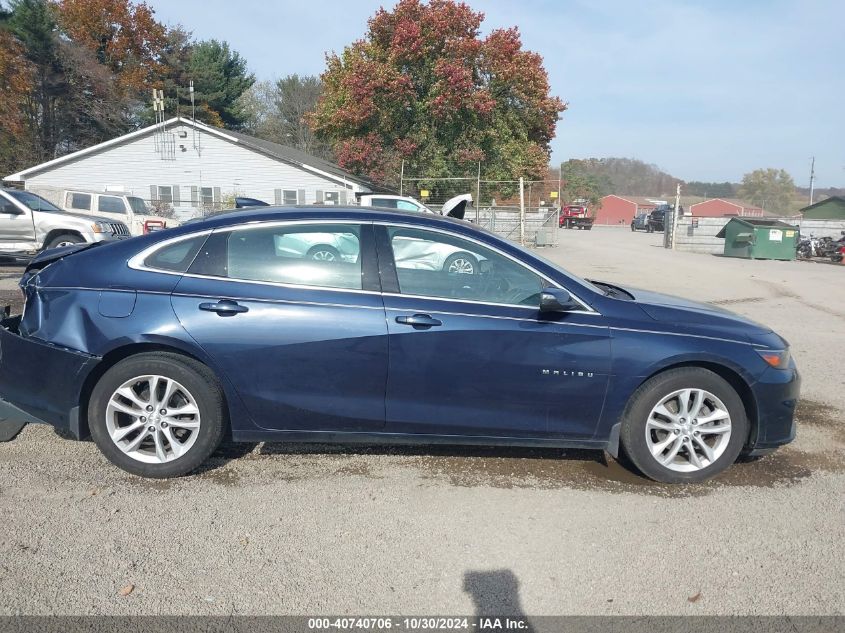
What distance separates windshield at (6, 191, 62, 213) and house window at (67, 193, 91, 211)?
4641 millimetres

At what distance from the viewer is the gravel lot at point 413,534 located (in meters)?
2.91

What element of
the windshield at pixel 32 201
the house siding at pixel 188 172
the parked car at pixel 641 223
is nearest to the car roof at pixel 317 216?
the windshield at pixel 32 201

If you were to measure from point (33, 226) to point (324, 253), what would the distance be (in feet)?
39.7

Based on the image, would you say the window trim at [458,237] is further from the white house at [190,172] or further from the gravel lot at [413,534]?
the white house at [190,172]

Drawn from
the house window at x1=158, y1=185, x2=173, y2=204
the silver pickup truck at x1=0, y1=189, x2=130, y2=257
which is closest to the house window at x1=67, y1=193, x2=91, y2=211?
the silver pickup truck at x1=0, y1=189, x2=130, y2=257

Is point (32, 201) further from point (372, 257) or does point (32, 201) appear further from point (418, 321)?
point (418, 321)

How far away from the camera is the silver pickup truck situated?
13.5 m

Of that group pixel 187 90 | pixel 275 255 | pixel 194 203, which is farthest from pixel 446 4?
pixel 275 255

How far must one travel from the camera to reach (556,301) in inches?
152

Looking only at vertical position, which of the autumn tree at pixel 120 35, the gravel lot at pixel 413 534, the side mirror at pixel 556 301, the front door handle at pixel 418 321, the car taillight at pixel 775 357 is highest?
the autumn tree at pixel 120 35

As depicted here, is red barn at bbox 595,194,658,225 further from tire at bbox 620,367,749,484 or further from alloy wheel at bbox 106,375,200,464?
alloy wheel at bbox 106,375,200,464

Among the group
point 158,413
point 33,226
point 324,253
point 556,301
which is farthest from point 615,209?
point 158,413

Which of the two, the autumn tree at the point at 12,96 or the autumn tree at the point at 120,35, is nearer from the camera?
the autumn tree at the point at 12,96

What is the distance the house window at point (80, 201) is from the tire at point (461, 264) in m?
17.9
